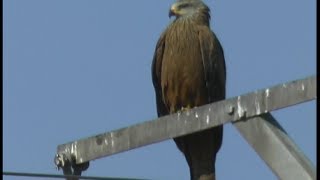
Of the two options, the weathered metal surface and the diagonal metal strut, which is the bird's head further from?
the weathered metal surface

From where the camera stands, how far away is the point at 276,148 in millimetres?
5000

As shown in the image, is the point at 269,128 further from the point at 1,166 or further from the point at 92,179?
the point at 1,166

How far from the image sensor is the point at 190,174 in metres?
8.30

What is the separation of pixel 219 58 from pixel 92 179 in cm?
488

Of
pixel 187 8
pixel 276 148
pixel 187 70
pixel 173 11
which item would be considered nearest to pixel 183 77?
pixel 187 70

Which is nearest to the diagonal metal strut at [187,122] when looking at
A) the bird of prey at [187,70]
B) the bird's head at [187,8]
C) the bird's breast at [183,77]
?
the bird of prey at [187,70]

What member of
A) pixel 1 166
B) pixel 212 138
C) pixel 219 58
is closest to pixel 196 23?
pixel 219 58

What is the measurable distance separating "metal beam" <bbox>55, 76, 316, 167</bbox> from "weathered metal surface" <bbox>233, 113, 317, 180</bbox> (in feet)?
0.17

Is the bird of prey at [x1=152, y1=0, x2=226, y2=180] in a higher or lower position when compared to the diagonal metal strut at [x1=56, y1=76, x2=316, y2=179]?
lower

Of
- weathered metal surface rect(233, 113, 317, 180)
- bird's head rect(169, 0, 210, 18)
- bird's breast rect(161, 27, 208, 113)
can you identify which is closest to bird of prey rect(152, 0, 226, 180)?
bird's breast rect(161, 27, 208, 113)

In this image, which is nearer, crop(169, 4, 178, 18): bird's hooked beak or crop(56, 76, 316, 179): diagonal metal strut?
crop(56, 76, 316, 179): diagonal metal strut

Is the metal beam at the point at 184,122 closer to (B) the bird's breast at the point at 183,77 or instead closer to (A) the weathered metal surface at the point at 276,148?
(A) the weathered metal surface at the point at 276,148

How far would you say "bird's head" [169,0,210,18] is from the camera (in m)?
10.8

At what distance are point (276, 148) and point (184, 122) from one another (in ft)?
2.02
